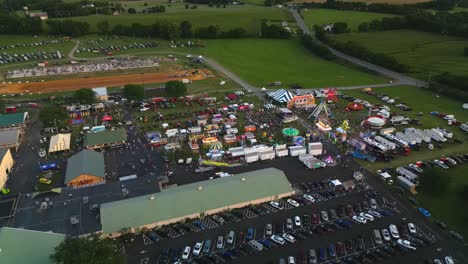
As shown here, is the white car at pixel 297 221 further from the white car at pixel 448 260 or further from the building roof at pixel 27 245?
the building roof at pixel 27 245

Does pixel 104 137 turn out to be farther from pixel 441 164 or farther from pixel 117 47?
pixel 117 47

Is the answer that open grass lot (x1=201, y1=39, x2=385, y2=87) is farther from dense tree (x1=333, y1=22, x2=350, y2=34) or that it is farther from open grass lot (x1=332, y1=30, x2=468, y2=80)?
dense tree (x1=333, y1=22, x2=350, y2=34)

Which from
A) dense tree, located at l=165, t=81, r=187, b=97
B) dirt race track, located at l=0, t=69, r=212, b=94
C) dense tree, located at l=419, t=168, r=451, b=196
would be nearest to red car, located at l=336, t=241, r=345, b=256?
dense tree, located at l=419, t=168, r=451, b=196

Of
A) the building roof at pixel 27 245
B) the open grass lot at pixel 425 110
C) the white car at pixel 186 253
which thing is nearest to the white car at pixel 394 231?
the open grass lot at pixel 425 110

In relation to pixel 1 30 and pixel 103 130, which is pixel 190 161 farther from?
pixel 1 30

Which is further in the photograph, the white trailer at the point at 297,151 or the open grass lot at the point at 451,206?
the white trailer at the point at 297,151

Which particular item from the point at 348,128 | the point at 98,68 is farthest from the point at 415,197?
the point at 98,68
